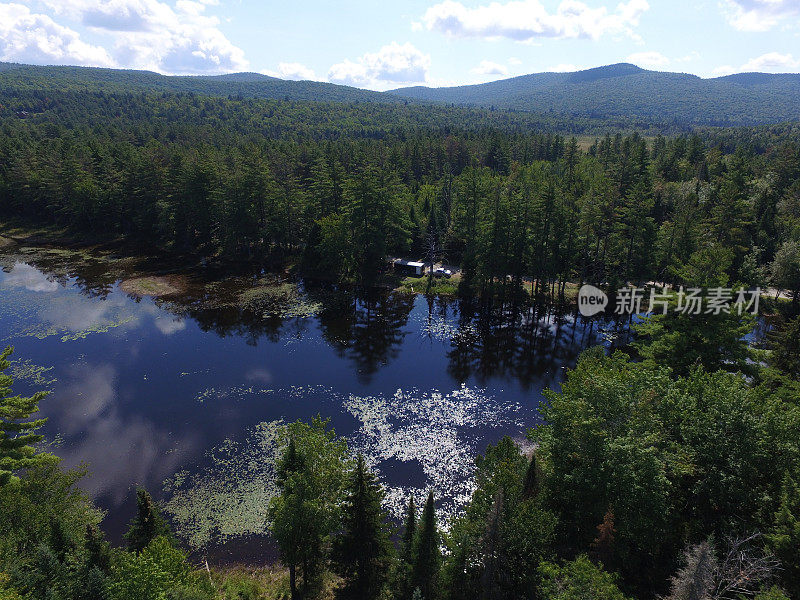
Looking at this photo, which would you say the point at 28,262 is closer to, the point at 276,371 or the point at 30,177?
the point at 30,177

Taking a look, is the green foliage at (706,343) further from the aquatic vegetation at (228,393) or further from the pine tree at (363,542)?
the aquatic vegetation at (228,393)

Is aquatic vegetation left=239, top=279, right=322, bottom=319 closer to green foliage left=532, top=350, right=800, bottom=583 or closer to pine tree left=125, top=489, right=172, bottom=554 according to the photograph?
pine tree left=125, top=489, right=172, bottom=554

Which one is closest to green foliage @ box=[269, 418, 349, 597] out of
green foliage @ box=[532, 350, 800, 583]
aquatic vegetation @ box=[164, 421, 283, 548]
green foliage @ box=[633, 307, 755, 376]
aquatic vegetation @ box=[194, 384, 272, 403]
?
aquatic vegetation @ box=[164, 421, 283, 548]

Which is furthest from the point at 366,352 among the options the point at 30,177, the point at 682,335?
the point at 30,177

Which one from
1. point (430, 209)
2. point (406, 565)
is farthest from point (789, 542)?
point (430, 209)

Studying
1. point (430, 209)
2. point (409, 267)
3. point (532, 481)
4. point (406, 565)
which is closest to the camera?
point (406, 565)

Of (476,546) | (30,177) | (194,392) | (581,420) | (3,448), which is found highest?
(30,177)

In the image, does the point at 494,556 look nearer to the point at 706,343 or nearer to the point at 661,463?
the point at 661,463
